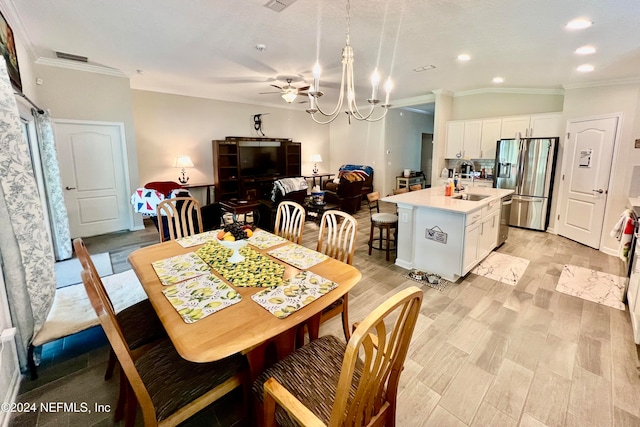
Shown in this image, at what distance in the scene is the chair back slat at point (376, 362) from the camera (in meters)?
0.80

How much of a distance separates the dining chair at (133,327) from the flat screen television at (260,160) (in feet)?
17.9

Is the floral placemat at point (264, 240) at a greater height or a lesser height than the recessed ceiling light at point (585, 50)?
lesser

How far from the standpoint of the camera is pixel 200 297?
1.46 m

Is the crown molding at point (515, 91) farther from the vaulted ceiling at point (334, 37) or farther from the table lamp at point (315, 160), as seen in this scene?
the table lamp at point (315, 160)

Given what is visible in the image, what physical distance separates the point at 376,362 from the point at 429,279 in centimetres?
264

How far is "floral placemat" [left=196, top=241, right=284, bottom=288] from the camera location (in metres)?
1.64

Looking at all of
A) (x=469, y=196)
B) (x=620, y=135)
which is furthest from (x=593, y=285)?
(x=620, y=135)

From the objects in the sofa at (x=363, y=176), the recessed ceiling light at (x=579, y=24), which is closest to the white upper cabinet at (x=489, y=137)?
the sofa at (x=363, y=176)

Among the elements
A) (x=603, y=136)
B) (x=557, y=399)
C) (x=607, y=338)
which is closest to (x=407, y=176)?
(x=603, y=136)

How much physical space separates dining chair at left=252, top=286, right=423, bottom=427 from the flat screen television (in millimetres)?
6105

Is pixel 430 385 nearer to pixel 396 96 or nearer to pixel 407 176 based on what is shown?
pixel 396 96

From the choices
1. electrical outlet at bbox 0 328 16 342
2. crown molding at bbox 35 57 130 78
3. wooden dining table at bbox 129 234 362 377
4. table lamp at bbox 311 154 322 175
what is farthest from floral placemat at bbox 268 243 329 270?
table lamp at bbox 311 154 322 175

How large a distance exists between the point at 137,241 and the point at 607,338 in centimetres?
592

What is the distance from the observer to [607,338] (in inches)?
90.5
